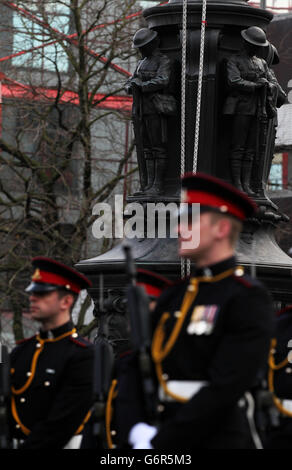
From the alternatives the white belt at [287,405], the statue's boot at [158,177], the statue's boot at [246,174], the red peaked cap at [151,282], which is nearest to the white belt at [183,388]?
the white belt at [287,405]

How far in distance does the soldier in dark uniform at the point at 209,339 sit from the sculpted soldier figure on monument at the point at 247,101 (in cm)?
447

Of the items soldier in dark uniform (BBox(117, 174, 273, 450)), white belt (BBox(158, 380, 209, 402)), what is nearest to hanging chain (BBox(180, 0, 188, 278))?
soldier in dark uniform (BBox(117, 174, 273, 450))

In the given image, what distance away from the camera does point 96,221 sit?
19.4 meters

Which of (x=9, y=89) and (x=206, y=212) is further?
(x=9, y=89)

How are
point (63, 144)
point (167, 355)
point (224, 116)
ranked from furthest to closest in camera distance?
1. point (63, 144)
2. point (224, 116)
3. point (167, 355)

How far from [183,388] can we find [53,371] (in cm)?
189

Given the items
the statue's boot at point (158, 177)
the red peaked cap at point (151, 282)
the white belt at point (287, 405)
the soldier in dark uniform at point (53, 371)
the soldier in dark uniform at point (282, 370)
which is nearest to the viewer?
the soldier in dark uniform at point (282, 370)

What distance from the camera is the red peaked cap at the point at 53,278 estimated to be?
309 inches

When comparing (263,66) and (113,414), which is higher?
(263,66)

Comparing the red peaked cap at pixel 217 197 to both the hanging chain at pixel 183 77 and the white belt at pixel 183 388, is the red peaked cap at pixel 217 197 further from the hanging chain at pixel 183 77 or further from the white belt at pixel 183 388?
the hanging chain at pixel 183 77
